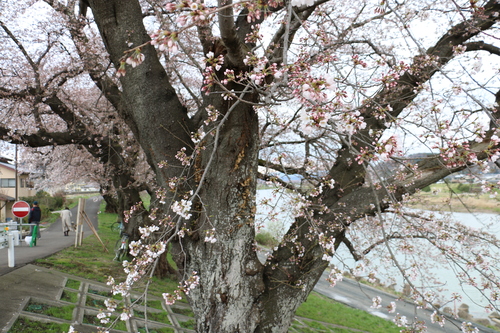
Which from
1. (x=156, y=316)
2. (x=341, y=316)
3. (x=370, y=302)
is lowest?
(x=370, y=302)

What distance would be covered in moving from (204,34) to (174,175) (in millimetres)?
1466

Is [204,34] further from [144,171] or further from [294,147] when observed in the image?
[144,171]

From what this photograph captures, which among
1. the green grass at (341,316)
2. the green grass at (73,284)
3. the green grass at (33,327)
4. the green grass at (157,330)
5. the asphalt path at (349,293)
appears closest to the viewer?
the green grass at (33,327)

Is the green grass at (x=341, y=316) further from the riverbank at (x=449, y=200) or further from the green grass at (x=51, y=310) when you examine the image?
the green grass at (x=51, y=310)

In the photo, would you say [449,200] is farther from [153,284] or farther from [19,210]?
[19,210]

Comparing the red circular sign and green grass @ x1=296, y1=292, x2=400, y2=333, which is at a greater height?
the red circular sign

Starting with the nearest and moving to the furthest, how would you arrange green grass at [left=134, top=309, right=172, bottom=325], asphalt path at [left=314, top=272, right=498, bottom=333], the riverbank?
the riverbank → green grass at [left=134, top=309, right=172, bottom=325] → asphalt path at [left=314, top=272, right=498, bottom=333]

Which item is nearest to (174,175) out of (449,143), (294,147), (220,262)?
(220,262)

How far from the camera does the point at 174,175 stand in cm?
329

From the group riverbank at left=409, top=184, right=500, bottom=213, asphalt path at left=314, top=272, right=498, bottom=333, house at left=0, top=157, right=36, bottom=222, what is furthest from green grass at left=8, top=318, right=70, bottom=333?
house at left=0, top=157, right=36, bottom=222

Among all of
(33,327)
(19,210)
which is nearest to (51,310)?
(33,327)

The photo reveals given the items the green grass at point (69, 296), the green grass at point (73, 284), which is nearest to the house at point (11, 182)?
the green grass at point (73, 284)

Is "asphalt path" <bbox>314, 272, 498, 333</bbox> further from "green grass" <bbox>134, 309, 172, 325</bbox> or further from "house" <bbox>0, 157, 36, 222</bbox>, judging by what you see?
"house" <bbox>0, 157, 36, 222</bbox>

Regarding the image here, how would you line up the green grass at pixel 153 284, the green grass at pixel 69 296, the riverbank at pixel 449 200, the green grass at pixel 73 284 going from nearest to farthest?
the riverbank at pixel 449 200, the green grass at pixel 69 296, the green grass at pixel 73 284, the green grass at pixel 153 284
